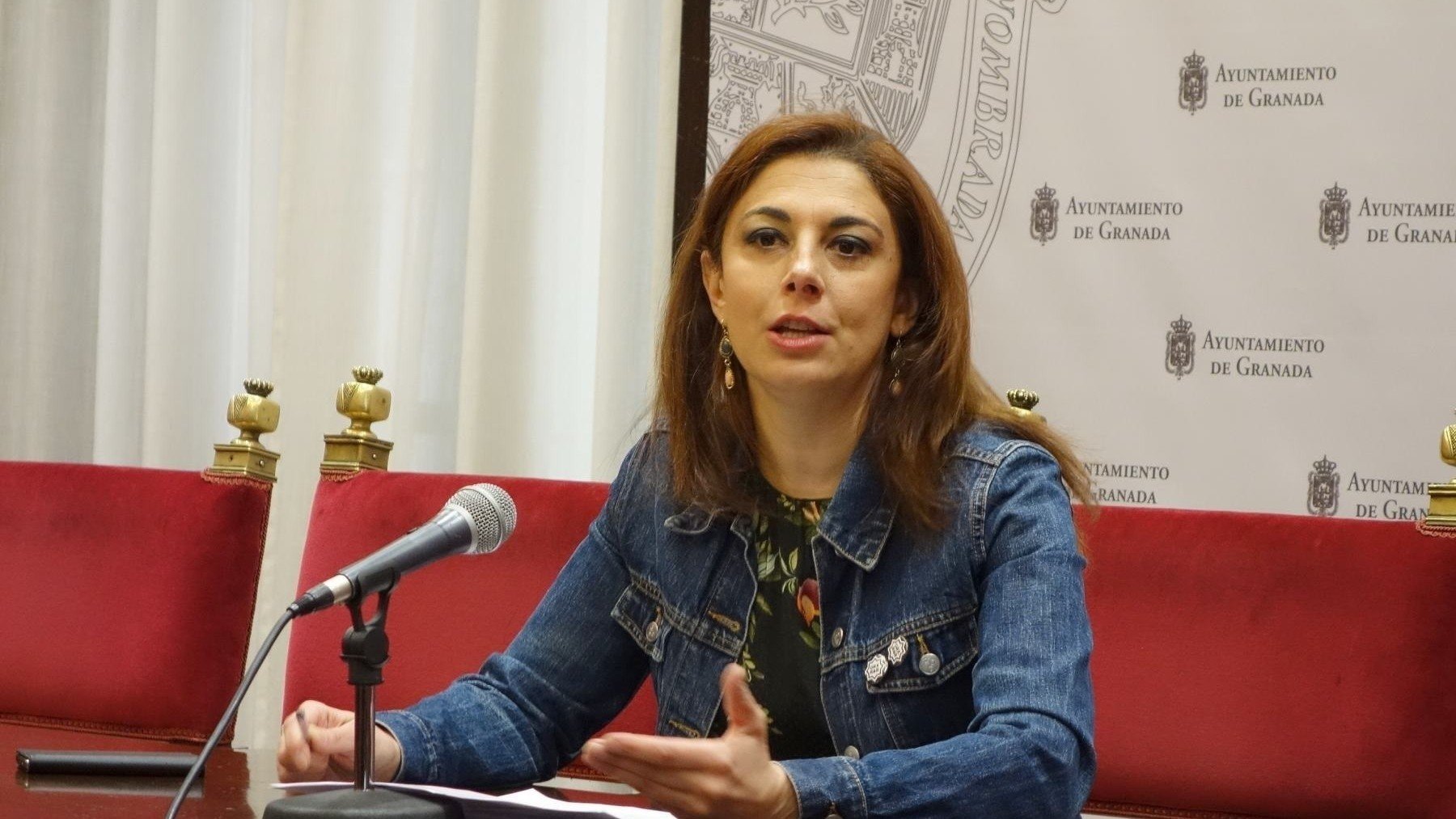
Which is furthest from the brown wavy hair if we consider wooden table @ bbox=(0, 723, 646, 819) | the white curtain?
the white curtain

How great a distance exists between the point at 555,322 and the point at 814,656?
52.8 inches

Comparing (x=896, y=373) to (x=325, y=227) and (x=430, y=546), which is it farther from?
(x=325, y=227)

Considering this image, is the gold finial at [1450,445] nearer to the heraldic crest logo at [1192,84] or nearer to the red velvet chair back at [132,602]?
the heraldic crest logo at [1192,84]

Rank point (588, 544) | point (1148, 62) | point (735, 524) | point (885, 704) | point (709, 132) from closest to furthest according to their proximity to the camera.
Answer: point (885, 704) → point (735, 524) → point (588, 544) → point (1148, 62) → point (709, 132)

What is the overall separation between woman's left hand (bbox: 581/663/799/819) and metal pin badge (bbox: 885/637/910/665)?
385 millimetres

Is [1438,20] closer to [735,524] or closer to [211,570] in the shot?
[735,524]

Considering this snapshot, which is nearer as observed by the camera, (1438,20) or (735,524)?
(735,524)

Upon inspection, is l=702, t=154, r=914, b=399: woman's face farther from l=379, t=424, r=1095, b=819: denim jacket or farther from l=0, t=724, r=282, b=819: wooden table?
l=0, t=724, r=282, b=819: wooden table

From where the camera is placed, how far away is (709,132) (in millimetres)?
2740

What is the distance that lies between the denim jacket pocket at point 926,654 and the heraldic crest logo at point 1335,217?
45.6 inches

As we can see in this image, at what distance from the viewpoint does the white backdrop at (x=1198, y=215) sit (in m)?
2.36

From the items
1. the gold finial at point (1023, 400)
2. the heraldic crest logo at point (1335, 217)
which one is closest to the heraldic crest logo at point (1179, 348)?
the heraldic crest logo at point (1335, 217)

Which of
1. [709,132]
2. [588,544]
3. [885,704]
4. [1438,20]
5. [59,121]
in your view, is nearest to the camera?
[885,704]

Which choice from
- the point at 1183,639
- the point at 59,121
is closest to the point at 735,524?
the point at 1183,639
